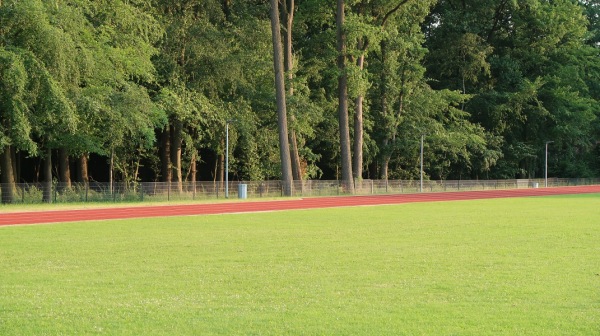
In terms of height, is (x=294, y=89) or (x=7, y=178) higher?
(x=294, y=89)

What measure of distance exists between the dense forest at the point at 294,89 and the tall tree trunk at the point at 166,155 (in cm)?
22

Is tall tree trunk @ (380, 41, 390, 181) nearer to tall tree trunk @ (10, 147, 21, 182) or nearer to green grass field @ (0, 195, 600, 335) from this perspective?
tall tree trunk @ (10, 147, 21, 182)

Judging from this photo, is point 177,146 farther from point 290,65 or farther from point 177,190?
point 290,65

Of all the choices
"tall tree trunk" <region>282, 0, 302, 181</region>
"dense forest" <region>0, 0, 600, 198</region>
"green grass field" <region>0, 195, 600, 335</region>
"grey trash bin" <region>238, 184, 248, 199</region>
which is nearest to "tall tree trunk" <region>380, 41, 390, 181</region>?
"dense forest" <region>0, 0, 600, 198</region>

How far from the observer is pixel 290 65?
56469mm

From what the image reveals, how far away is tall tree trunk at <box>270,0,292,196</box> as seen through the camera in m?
51.2

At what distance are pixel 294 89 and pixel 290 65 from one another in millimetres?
3270

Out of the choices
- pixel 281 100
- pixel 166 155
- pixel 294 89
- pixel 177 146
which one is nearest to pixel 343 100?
pixel 294 89

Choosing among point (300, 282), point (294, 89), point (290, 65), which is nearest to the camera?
point (300, 282)

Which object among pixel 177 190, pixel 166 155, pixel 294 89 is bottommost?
pixel 177 190

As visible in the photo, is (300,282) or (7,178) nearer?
(300,282)

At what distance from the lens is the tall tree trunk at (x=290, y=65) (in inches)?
2218

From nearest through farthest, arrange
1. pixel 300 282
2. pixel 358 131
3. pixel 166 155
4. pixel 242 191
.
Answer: pixel 300 282, pixel 242 191, pixel 166 155, pixel 358 131

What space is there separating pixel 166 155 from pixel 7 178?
15496 millimetres
